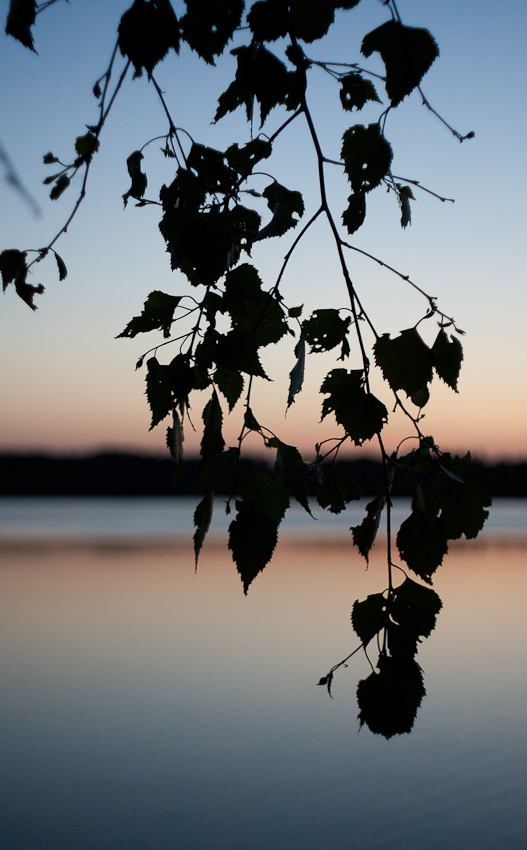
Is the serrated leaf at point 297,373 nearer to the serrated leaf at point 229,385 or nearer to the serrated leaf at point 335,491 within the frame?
the serrated leaf at point 229,385

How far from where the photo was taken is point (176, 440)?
797 millimetres

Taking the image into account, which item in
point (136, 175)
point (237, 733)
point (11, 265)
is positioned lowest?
point (237, 733)

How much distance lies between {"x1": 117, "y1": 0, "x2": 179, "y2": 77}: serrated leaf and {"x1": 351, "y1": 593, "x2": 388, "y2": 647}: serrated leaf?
64 centimetres

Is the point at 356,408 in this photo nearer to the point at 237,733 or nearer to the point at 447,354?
the point at 447,354

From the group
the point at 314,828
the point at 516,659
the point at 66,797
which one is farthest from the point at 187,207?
the point at 516,659

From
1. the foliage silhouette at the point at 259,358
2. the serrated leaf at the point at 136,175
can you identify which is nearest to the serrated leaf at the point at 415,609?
the foliage silhouette at the point at 259,358

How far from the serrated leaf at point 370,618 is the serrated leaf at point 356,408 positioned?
7.0 inches

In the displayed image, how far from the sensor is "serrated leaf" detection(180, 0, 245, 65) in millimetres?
798

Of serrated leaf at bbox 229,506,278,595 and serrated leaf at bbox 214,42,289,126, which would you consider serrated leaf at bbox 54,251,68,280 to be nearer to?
serrated leaf at bbox 214,42,289,126

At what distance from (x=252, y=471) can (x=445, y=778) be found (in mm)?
5874

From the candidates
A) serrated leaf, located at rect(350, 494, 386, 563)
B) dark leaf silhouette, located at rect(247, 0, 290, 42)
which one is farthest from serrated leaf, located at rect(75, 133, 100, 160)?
serrated leaf, located at rect(350, 494, 386, 563)

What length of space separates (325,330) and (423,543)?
399 millimetres

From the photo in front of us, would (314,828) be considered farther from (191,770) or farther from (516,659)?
(516,659)

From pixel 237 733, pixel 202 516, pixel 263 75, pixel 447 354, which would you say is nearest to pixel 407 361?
pixel 447 354
